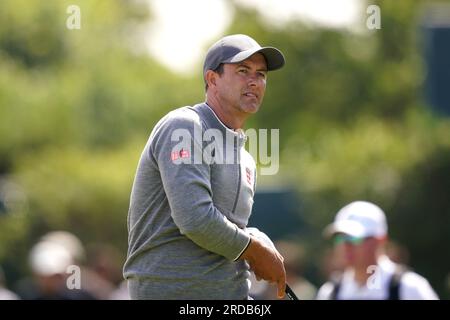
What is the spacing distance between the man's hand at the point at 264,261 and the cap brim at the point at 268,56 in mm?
980

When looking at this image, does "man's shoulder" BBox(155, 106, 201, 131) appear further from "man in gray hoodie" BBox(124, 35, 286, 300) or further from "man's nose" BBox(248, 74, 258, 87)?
"man's nose" BBox(248, 74, 258, 87)

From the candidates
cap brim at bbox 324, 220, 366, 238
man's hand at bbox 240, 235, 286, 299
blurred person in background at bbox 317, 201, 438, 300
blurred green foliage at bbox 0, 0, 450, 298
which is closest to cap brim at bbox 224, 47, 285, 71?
man's hand at bbox 240, 235, 286, 299

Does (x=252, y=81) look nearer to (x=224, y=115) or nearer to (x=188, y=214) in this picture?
(x=224, y=115)

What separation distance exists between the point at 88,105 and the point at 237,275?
115 ft

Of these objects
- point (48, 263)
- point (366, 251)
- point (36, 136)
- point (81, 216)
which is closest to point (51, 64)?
point (36, 136)

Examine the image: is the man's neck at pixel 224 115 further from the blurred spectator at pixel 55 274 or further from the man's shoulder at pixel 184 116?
the blurred spectator at pixel 55 274

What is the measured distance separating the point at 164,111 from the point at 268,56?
131 ft

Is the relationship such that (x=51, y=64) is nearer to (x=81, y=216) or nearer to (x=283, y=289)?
(x=81, y=216)

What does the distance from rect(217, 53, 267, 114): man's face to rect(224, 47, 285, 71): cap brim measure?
1.8 inches

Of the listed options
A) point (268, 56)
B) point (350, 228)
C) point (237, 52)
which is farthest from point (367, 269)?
point (237, 52)

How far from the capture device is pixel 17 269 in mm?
23766

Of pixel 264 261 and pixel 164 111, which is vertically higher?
pixel 264 261

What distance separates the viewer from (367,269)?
9.41 metres

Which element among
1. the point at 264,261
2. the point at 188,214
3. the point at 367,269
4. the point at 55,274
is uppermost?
the point at 188,214
